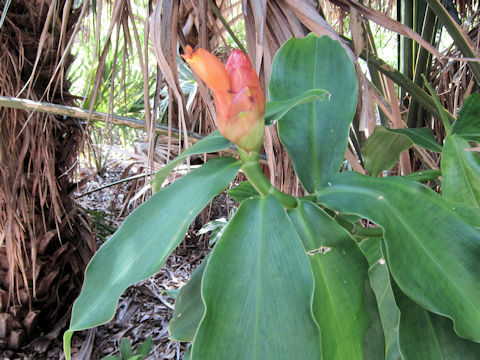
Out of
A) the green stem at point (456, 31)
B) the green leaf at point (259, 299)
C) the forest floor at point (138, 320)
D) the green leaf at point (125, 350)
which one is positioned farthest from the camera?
the forest floor at point (138, 320)

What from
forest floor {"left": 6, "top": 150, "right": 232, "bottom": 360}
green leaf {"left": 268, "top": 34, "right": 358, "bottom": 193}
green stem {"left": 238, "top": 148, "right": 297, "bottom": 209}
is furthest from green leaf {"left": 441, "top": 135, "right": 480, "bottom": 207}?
forest floor {"left": 6, "top": 150, "right": 232, "bottom": 360}

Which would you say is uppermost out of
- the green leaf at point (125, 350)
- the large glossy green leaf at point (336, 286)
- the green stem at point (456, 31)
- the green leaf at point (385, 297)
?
the green stem at point (456, 31)

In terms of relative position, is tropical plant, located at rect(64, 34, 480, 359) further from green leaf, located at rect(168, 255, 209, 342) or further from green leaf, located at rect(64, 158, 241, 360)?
green leaf, located at rect(168, 255, 209, 342)

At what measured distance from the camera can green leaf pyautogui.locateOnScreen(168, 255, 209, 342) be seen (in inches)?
18.7

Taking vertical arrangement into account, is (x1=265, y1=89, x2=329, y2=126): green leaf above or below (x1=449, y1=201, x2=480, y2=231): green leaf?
above

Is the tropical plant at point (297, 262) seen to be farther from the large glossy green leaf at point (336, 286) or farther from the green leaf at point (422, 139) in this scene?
the green leaf at point (422, 139)

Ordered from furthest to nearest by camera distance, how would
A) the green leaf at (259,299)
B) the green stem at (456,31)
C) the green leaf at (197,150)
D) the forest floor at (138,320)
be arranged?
the forest floor at (138,320)
the green stem at (456,31)
the green leaf at (197,150)
the green leaf at (259,299)

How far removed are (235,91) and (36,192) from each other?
1.30m

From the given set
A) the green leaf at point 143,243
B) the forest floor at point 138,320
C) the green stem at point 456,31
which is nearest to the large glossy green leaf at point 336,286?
the green leaf at point 143,243

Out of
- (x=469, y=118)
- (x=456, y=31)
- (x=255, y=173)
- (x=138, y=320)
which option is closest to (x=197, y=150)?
(x=255, y=173)

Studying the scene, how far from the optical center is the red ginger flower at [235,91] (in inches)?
14.2

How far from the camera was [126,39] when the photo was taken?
0.89 m

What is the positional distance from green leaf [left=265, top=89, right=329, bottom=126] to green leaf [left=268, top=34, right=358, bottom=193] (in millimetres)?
75

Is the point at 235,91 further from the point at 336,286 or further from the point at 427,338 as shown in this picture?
the point at 427,338
